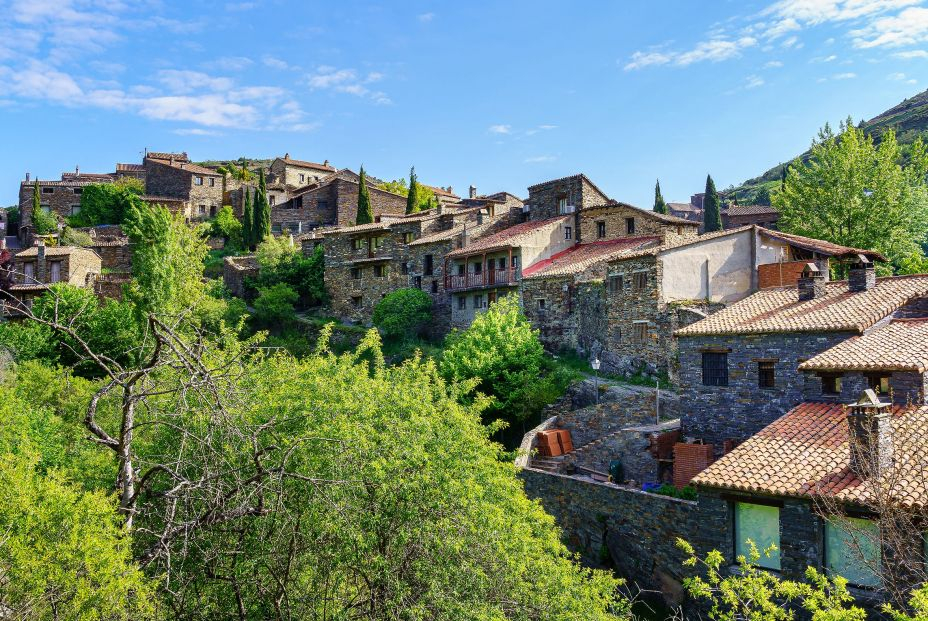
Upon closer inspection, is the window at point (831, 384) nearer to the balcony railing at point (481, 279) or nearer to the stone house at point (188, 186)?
the balcony railing at point (481, 279)

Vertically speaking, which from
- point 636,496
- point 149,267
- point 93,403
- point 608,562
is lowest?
point 608,562

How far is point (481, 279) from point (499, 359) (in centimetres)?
1065

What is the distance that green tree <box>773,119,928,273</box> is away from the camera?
3950cm

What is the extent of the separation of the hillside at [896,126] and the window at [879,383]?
291 ft

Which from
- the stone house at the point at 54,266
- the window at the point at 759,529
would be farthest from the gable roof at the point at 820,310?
the stone house at the point at 54,266

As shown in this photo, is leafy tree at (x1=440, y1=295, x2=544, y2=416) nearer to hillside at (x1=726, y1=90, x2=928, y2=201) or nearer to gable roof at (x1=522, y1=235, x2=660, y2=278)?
gable roof at (x1=522, y1=235, x2=660, y2=278)

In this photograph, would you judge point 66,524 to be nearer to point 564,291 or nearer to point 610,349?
point 610,349

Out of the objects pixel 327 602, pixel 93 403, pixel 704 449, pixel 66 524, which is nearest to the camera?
pixel 93 403

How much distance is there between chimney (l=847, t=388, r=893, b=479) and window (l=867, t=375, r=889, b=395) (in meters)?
2.47

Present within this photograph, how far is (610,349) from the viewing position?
3397cm

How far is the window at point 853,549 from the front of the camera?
14.6m

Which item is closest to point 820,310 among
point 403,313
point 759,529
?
point 759,529

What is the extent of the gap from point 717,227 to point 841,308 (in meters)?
46.9

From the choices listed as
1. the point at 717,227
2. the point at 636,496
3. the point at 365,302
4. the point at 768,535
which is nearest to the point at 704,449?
the point at 636,496
